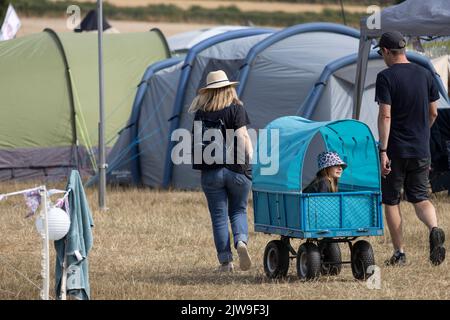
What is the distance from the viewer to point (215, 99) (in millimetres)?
9188

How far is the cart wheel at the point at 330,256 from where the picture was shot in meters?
8.88

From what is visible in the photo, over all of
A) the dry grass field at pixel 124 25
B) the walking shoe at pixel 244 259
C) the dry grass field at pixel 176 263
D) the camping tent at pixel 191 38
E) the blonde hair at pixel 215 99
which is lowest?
the dry grass field at pixel 176 263

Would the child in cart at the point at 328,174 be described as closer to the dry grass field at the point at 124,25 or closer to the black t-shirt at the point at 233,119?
the black t-shirt at the point at 233,119

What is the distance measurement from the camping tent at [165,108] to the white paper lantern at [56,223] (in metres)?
8.91

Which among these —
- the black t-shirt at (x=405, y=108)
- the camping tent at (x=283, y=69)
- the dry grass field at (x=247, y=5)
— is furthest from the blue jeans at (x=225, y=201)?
the dry grass field at (x=247, y=5)

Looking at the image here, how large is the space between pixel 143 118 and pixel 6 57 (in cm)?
231

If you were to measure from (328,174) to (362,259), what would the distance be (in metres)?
0.70

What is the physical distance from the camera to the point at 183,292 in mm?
8312

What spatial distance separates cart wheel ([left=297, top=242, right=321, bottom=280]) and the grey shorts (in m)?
1.01

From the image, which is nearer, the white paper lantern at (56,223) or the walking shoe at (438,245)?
the white paper lantern at (56,223)

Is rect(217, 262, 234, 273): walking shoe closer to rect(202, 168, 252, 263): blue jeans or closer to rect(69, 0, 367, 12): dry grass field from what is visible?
rect(202, 168, 252, 263): blue jeans

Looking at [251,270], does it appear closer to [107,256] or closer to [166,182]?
[107,256]

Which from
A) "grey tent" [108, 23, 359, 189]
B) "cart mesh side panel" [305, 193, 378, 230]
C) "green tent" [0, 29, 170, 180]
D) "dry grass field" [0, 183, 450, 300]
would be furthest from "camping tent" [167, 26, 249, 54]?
"cart mesh side panel" [305, 193, 378, 230]

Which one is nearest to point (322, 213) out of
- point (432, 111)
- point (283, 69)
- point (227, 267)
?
point (227, 267)
